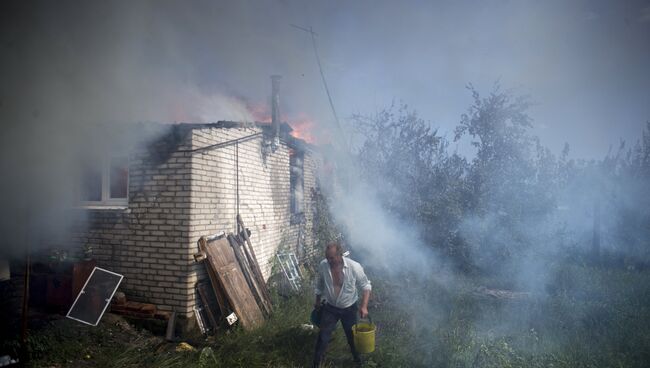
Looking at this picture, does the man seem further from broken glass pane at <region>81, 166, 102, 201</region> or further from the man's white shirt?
broken glass pane at <region>81, 166, 102, 201</region>

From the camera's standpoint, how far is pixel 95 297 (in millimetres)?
5652

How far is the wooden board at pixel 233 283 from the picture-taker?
5.89 meters

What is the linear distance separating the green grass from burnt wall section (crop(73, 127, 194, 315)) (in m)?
0.77

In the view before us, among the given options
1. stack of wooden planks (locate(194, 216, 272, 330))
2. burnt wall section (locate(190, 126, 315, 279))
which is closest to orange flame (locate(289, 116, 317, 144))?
burnt wall section (locate(190, 126, 315, 279))

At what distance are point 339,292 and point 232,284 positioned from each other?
2.15 metres

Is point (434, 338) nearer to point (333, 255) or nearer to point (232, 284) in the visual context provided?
point (333, 255)

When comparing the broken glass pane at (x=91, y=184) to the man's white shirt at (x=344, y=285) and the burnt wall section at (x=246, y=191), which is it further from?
the man's white shirt at (x=344, y=285)

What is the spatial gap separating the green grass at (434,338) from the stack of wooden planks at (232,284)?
1.08 ft

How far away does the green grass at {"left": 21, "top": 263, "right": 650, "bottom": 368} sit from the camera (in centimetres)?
484

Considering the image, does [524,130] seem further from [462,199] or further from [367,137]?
[367,137]

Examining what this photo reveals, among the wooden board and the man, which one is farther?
the wooden board

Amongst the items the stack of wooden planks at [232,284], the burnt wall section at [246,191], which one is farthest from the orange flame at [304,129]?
the stack of wooden planks at [232,284]

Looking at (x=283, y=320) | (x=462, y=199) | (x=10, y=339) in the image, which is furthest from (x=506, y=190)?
(x=10, y=339)

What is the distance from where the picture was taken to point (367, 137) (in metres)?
12.2
